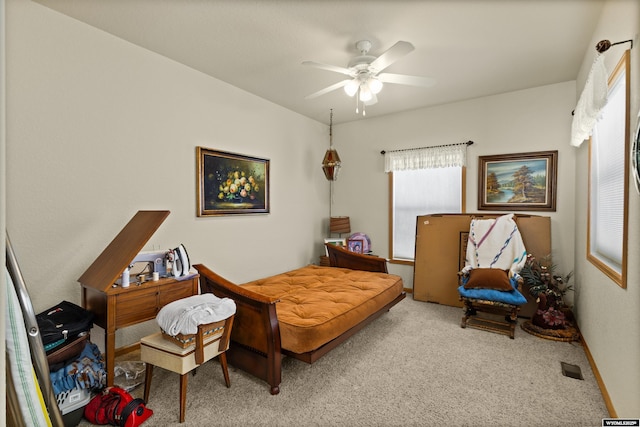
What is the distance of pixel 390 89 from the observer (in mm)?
3832

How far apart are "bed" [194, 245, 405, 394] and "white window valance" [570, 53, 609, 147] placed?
2.15m

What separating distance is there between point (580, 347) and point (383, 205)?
2843mm

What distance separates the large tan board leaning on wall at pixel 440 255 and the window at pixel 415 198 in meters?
0.26

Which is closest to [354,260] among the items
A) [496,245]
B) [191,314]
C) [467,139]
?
[496,245]

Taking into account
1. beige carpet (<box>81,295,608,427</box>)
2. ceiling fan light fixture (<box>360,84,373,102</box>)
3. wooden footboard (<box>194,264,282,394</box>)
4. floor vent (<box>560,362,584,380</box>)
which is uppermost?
ceiling fan light fixture (<box>360,84,373,102</box>)

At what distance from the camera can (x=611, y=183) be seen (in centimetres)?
217

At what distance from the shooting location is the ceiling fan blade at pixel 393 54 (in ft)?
7.02

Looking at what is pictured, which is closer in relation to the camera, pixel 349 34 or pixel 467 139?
pixel 349 34

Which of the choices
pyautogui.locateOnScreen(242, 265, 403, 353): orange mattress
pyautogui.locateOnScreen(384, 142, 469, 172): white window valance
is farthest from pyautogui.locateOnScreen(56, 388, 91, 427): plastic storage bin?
pyautogui.locateOnScreen(384, 142, 469, 172): white window valance

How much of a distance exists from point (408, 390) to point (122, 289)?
2.13 m

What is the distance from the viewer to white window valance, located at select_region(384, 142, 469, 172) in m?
4.25

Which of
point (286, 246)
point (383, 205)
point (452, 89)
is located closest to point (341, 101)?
point (452, 89)

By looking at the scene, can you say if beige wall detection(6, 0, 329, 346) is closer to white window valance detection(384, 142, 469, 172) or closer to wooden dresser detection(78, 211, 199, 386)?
wooden dresser detection(78, 211, 199, 386)

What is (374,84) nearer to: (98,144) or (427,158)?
(427,158)
